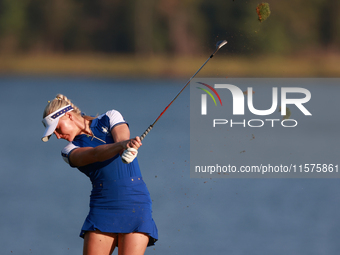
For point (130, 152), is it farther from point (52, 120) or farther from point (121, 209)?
point (52, 120)

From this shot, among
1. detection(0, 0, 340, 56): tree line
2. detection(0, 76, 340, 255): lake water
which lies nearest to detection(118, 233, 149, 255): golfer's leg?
detection(0, 76, 340, 255): lake water

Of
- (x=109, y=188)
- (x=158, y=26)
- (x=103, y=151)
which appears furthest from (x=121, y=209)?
(x=158, y=26)

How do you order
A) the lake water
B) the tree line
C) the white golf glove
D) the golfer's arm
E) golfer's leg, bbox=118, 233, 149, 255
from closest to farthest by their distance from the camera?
the white golf glove
the golfer's arm
golfer's leg, bbox=118, 233, 149, 255
the lake water
the tree line

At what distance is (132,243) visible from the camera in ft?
11.5

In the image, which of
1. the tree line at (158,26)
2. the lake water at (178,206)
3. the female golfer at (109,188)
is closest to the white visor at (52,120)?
the female golfer at (109,188)

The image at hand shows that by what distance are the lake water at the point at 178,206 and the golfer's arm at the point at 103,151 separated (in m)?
2.23

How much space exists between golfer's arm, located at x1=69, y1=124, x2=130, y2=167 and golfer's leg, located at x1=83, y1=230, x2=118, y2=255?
457 millimetres

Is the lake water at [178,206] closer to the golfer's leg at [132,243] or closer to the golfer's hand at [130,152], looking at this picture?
the golfer's leg at [132,243]

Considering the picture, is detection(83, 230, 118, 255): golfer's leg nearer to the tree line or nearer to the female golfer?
the female golfer

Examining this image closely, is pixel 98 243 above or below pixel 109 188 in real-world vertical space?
below

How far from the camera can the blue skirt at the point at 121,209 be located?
3.53 metres

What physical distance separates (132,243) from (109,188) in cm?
37

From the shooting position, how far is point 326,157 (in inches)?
441

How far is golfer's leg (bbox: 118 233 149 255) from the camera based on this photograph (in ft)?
11.5
